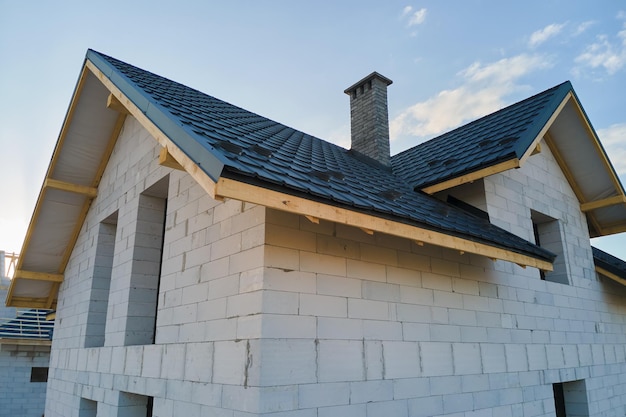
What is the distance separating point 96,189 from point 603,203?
9826mm

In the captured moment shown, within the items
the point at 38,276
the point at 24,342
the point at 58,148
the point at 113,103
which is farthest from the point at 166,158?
the point at 24,342

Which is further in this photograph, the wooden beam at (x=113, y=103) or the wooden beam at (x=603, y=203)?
the wooden beam at (x=603, y=203)

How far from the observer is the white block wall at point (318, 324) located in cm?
369

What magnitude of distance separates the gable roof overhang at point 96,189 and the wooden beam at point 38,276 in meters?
0.02

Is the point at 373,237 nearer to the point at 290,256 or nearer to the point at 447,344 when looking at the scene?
the point at 290,256

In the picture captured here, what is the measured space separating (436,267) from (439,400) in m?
1.43

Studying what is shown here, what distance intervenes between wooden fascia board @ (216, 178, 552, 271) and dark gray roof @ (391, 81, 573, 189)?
5.65 feet

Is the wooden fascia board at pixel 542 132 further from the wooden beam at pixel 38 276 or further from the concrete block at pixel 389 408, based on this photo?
the wooden beam at pixel 38 276

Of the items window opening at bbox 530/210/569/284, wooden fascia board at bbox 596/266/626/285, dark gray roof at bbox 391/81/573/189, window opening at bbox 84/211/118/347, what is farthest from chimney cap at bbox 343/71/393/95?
window opening at bbox 84/211/118/347

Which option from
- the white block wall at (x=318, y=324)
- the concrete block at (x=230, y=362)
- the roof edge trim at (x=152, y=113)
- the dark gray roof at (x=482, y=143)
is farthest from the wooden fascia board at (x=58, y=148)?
the dark gray roof at (x=482, y=143)

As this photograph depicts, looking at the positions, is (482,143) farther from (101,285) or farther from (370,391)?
(101,285)

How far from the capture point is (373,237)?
178 inches

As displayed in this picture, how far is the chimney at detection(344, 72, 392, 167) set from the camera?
9.33 m

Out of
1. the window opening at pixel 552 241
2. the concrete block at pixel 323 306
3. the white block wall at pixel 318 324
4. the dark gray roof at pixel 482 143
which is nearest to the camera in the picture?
the white block wall at pixel 318 324
